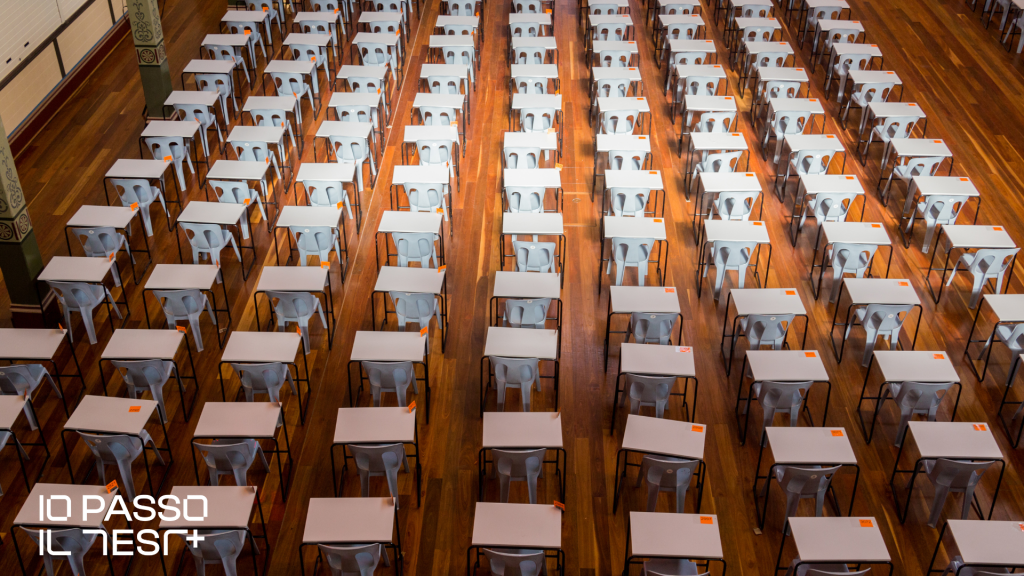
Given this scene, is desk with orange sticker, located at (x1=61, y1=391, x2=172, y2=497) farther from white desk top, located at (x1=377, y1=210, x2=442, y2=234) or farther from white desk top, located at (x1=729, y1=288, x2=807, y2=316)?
white desk top, located at (x1=729, y1=288, x2=807, y2=316)

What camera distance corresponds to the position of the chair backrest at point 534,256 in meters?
8.36

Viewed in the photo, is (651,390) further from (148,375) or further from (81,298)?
(81,298)

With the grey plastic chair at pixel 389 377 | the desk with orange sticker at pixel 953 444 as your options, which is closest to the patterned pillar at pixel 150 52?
the grey plastic chair at pixel 389 377

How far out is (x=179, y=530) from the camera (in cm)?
545

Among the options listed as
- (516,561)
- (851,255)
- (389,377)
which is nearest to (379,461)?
(389,377)

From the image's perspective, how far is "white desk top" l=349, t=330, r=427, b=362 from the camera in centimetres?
690

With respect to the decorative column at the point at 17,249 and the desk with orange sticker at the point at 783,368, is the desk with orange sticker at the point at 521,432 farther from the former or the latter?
the decorative column at the point at 17,249

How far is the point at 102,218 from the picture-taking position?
839 centimetres

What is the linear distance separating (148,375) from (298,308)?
4.68 ft

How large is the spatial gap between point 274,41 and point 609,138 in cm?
704

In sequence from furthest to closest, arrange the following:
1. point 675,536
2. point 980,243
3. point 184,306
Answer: point 980,243 → point 184,306 → point 675,536

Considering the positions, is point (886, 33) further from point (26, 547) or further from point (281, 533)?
point (26, 547)

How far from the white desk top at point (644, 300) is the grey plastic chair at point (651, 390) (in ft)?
2.48

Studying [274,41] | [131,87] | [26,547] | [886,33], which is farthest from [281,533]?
[886,33]
